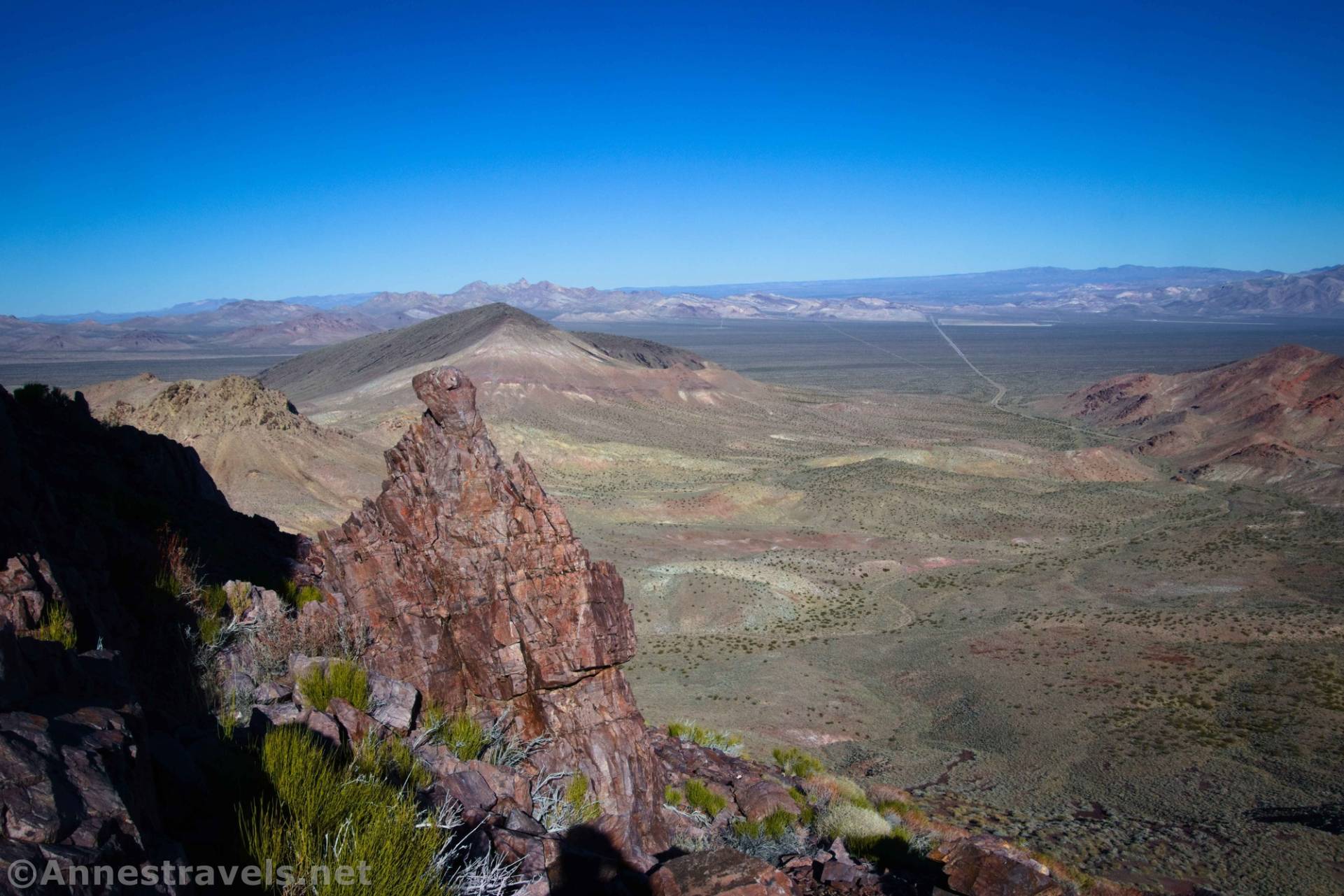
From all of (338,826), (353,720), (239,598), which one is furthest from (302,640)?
(338,826)

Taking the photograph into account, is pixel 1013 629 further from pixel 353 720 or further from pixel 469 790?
pixel 353 720

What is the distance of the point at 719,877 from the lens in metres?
6.23

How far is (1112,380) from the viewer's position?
4732 inches

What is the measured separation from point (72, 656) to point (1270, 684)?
33.3 metres

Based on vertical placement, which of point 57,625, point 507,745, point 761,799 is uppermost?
point 57,625

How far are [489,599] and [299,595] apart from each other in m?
2.51

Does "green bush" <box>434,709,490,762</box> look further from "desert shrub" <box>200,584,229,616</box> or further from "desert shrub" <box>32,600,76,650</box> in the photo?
"desert shrub" <box>32,600,76,650</box>

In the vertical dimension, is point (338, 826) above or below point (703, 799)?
above

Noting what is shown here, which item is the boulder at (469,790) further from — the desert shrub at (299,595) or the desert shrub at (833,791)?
the desert shrub at (833,791)

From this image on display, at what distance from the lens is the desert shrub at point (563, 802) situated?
726 centimetres

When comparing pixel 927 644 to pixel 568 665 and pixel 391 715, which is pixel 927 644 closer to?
pixel 568 665

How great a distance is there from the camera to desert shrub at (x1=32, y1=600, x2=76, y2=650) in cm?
580

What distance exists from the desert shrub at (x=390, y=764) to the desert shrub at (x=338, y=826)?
14.0 inches

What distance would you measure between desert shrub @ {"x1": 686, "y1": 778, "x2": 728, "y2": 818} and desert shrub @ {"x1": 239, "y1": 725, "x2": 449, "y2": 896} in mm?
6487
